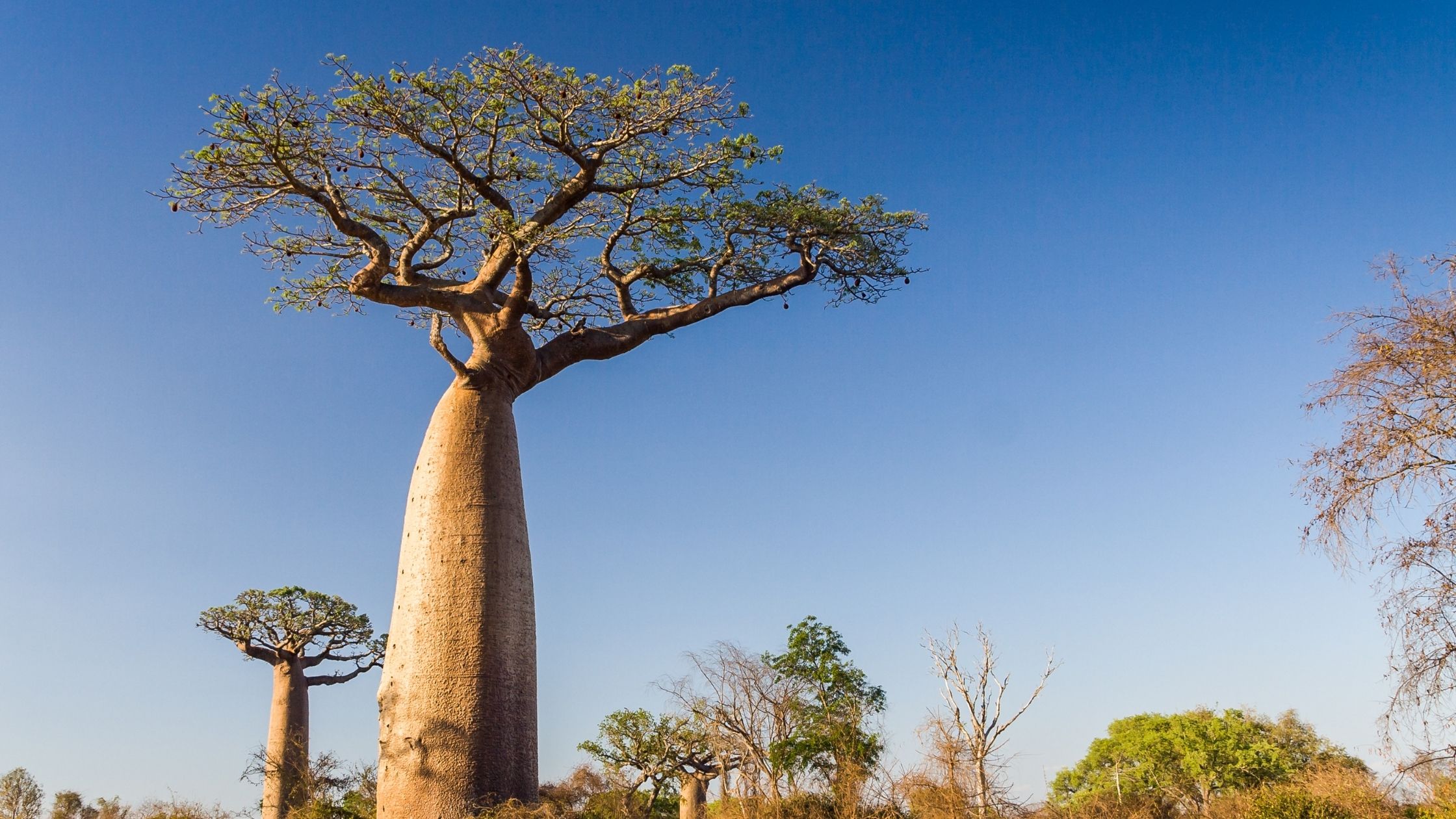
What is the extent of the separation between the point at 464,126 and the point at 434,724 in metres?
4.19

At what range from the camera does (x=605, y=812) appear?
386 inches

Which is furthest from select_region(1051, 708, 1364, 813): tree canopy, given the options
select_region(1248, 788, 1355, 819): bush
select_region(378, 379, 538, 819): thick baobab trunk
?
select_region(378, 379, 538, 819): thick baobab trunk

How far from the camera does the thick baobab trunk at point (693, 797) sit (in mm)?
15320

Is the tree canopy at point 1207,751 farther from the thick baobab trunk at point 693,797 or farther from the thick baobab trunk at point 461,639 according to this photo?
the thick baobab trunk at point 461,639

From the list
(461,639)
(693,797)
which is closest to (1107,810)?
(461,639)

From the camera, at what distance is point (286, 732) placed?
14469mm

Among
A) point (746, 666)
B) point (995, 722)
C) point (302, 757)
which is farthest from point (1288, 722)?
point (302, 757)

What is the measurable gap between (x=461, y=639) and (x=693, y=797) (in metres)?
10.2

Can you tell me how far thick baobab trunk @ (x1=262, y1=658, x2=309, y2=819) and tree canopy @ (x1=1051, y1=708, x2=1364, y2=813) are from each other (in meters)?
15.4

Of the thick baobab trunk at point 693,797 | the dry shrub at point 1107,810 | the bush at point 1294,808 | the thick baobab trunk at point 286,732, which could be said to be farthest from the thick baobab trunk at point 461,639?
the thick baobab trunk at point 693,797

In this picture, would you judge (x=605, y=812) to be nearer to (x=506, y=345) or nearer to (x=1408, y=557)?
(x=506, y=345)

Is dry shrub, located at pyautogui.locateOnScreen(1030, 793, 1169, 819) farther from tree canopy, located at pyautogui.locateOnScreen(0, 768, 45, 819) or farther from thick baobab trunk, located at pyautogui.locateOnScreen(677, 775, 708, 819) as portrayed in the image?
tree canopy, located at pyautogui.locateOnScreen(0, 768, 45, 819)

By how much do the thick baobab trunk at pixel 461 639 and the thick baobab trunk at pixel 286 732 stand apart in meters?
7.45

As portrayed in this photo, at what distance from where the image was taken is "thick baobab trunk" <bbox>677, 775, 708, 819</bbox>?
15.3m
